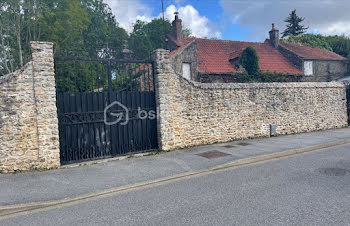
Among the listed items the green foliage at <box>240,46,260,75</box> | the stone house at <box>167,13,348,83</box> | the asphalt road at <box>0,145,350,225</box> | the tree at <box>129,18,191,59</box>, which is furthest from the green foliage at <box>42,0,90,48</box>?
the asphalt road at <box>0,145,350,225</box>

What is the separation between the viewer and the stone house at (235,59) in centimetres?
2075

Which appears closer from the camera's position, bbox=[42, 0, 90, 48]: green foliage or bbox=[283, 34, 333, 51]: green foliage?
bbox=[42, 0, 90, 48]: green foliage

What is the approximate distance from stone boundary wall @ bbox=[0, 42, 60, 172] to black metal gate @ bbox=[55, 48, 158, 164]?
370 millimetres

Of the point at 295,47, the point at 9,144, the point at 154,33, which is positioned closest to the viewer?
the point at 9,144

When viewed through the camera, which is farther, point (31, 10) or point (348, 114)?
point (31, 10)

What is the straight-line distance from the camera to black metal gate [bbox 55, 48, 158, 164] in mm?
7848

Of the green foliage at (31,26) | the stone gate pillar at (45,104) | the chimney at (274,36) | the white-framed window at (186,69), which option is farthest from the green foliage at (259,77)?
the stone gate pillar at (45,104)

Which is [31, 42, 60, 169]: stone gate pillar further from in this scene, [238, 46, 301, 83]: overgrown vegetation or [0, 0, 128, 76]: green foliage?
[238, 46, 301, 83]: overgrown vegetation

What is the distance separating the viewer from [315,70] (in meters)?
25.7

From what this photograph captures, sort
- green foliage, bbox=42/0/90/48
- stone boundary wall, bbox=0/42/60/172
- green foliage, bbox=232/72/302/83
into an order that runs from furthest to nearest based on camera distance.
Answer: green foliage, bbox=42/0/90/48 → green foliage, bbox=232/72/302/83 → stone boundary wall, bbox=0/42/60/172

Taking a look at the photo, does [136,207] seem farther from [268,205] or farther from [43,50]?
[43,50]

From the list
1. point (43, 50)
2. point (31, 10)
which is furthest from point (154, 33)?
point (43, 50)

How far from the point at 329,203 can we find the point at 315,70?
25.2 metres

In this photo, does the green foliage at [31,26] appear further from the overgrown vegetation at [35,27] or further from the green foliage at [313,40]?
the green foliage at [313,40]
